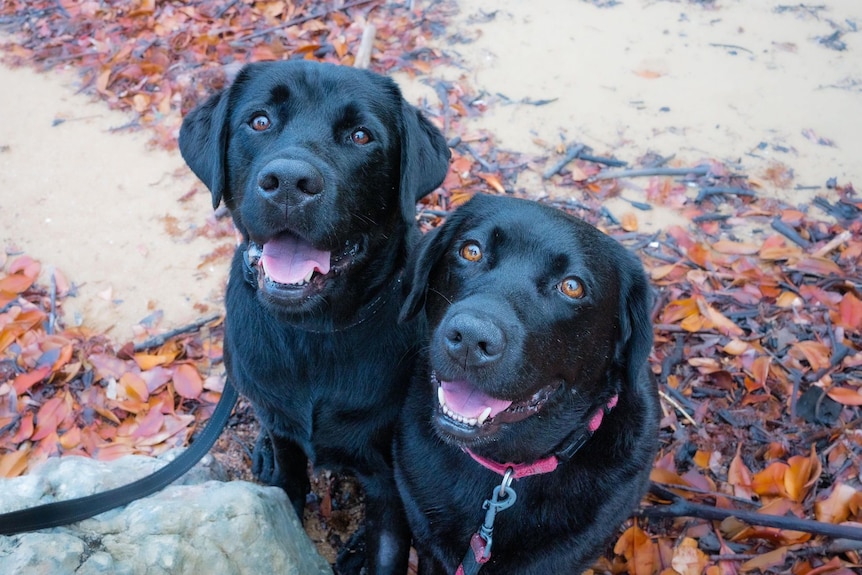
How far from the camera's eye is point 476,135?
5473 millimetres

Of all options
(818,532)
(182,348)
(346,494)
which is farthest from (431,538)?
(182,348)

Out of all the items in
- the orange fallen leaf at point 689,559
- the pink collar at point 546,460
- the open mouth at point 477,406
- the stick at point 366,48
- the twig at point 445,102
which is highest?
the open mouth at point 477,406

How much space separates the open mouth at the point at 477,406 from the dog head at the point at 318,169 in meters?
0.62

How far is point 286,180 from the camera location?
2.47 m

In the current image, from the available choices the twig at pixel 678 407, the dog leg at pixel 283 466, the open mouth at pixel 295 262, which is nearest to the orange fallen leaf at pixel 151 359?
the dog leg at pixel 283 466

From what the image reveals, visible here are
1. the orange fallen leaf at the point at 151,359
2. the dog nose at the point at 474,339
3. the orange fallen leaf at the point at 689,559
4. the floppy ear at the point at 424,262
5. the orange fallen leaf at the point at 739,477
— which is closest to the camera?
the dog nose at the point at 474,339

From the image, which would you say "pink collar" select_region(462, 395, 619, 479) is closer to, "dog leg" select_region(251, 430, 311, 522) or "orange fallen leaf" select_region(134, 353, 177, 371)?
"dog leg" select_region(251, 430, 311, 522)

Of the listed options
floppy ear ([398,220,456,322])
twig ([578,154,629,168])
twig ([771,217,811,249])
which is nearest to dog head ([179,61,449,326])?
floppy ear ([398,220,456,322])

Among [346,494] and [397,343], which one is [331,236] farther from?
[346,494]

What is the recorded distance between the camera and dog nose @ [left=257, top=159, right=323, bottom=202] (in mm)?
2473

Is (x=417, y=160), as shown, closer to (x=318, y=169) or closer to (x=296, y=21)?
→ (x=318, y=169)

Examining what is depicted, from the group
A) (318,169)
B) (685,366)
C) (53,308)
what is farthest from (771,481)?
(53,308)

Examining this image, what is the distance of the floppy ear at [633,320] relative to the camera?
2561 mm

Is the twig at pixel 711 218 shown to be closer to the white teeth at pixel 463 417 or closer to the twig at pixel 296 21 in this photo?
the white teeth at pixel 463 417
